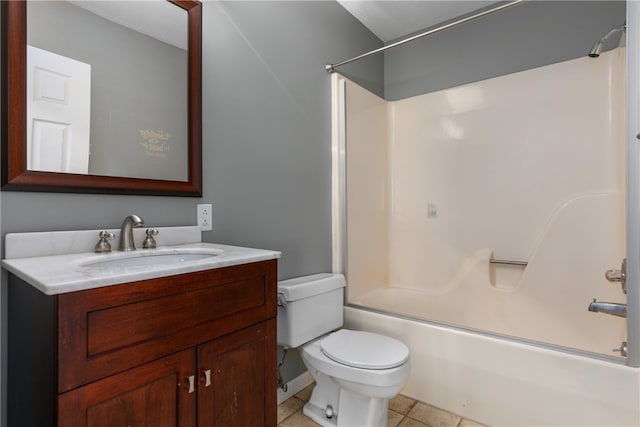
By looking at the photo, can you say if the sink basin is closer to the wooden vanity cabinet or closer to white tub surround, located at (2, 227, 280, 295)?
white tub surround, located at (2, 227, 280, 295)

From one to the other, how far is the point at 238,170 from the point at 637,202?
1.67 metres

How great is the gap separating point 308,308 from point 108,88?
1.28m

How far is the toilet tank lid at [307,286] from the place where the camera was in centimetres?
159

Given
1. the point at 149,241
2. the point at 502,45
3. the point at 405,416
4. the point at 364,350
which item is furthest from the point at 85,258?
the point at 502,45

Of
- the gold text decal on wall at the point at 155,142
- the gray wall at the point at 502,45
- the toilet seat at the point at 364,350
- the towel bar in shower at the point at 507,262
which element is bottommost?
the toilet seat at the point at 364,350

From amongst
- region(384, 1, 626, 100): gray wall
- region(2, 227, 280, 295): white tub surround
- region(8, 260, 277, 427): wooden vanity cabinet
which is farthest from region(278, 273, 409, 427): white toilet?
region(384, 1, 626, 100): gray wall

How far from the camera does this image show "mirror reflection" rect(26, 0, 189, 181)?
3.44 feet

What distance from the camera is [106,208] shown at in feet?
3.88

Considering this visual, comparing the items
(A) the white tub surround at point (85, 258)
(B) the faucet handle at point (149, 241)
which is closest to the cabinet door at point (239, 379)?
(A) the white tub surround at point (85, 258)

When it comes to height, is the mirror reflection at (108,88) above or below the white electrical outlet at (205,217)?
above

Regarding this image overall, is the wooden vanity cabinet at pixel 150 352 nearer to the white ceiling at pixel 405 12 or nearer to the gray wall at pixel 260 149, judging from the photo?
the gray wall at pixel 260 149

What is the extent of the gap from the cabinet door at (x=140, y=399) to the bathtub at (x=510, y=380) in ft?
4.16

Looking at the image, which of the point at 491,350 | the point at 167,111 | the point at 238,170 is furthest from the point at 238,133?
the point at 491,350

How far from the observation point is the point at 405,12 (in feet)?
7.89
